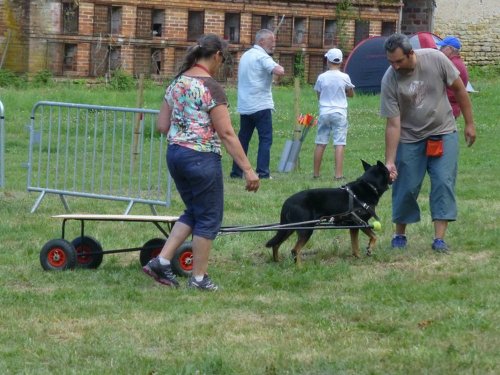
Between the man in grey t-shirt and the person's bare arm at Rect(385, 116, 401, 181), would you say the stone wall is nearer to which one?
the man in grey t-shirt

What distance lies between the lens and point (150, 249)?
9461 mm

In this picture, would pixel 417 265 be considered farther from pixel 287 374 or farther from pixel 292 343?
pixel 287 374

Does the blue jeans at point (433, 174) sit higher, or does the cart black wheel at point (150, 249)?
the blue jeans at point (433, 174)

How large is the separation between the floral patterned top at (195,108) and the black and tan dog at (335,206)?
1383mm

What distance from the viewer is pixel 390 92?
979cm

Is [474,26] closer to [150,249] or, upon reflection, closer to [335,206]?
[335,206]

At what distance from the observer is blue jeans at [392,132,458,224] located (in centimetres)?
984

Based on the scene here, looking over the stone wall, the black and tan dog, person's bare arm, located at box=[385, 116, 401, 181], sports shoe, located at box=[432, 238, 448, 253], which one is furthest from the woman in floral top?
the stone wall

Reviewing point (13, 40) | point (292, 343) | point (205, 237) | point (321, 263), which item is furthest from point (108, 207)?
point (13, 40)

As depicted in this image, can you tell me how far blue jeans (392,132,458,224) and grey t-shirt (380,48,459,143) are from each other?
0.31ft

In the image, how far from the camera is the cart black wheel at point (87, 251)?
31.1 ft

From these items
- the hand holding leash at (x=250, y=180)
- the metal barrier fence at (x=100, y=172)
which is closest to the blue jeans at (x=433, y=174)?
the hand holding leash at (x=250, y=180)

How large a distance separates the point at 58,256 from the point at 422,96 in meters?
3.08

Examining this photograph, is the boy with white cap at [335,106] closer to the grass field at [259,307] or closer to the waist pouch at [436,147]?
the grass field at [259,307]
